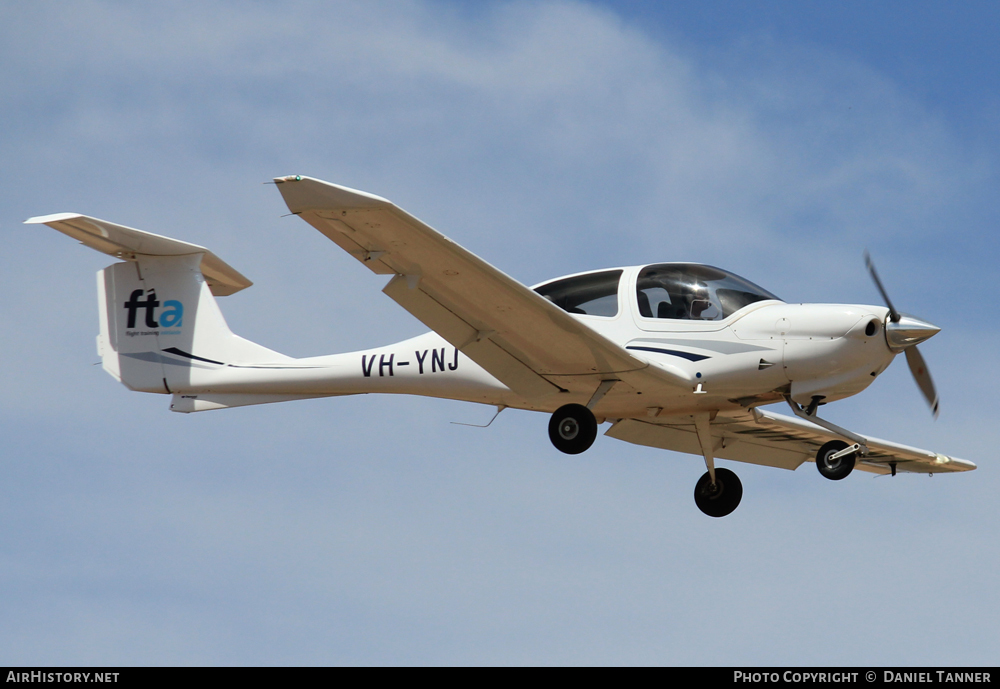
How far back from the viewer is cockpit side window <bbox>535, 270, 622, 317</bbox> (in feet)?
39.7

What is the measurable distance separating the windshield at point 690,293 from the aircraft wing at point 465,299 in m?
0.75

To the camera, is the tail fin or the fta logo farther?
the fta logo

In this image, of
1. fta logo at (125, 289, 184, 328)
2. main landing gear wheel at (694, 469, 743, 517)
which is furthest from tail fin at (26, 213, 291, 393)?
main landing gear wheel at (694, 469, 743, 517)

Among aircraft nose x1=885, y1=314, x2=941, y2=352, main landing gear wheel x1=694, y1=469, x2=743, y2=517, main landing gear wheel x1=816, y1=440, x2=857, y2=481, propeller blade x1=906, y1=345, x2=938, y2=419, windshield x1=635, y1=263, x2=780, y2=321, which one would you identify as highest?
windshield x1=635, y1=263, x2=780, y2=321

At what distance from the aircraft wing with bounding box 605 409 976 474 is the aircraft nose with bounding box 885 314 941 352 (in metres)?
1.83

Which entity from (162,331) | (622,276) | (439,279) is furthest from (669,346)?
(162,331)

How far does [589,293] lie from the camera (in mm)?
12195

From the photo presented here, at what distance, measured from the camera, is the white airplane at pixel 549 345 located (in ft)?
35.6

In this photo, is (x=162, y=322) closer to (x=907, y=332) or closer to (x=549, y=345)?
(x=549, y=345)

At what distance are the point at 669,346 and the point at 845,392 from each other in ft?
6.22

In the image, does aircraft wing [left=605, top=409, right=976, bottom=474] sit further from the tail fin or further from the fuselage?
the tail fin

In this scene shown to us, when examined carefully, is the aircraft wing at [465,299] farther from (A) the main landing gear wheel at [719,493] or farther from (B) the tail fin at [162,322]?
(B) the tail fin at [162,322]

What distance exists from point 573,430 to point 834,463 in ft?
9.00
